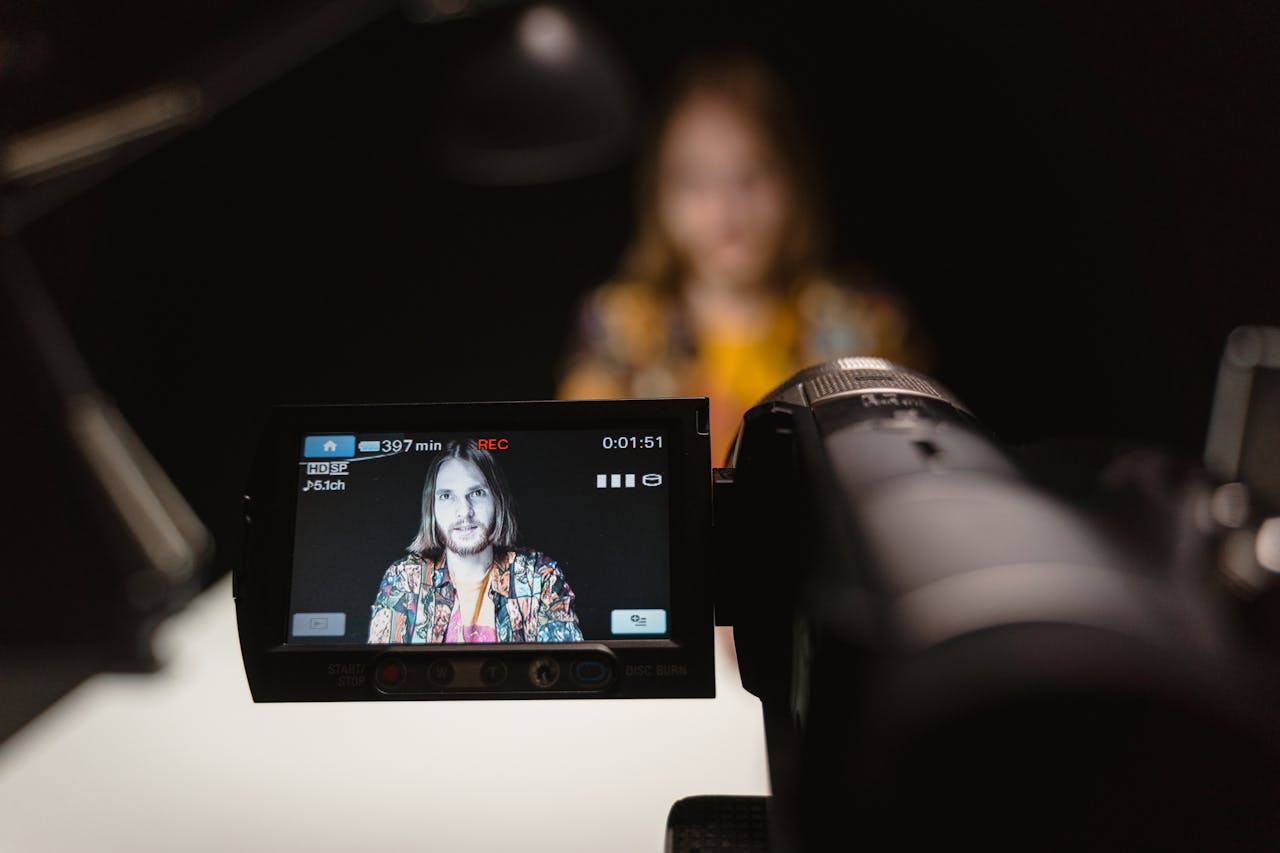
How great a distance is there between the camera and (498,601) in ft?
3.10

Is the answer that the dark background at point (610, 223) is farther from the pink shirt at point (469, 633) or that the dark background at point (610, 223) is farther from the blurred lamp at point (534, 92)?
the pink shirt at point (469, 633)

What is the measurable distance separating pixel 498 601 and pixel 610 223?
204cm

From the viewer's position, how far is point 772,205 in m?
2.78

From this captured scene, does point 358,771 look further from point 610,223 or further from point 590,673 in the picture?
point 610,223

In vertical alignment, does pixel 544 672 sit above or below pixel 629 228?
below

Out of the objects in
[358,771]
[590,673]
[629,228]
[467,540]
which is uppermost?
[629,228]

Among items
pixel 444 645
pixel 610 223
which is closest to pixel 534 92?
pixel 610 223

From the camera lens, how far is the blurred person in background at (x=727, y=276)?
276 centimetres

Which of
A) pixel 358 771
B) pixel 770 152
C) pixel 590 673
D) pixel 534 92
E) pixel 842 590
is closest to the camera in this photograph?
pixel 842 590

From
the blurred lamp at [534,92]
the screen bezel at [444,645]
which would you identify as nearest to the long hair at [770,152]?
the blurred lamp at [534,92]

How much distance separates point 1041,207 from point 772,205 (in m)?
0.70

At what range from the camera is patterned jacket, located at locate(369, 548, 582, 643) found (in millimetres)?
942

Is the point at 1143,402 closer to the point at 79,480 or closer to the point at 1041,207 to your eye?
Answer: the point at 1041,207

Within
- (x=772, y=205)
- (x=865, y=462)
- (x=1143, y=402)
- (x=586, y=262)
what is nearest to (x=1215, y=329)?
(x=1143, y=402)
